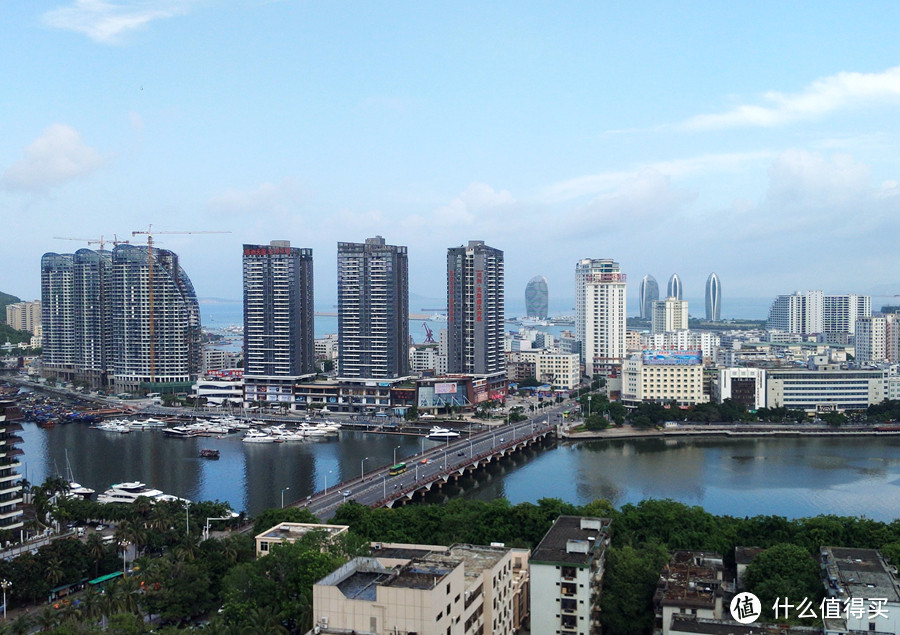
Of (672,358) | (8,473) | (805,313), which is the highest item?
(805,313)

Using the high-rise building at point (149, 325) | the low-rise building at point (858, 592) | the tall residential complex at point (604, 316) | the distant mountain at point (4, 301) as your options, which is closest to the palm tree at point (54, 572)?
the low-rise building at point (858, 592)

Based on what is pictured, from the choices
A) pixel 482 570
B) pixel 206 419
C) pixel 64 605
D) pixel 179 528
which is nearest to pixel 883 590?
pixel 482 570

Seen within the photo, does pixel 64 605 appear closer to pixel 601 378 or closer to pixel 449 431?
pixel 449 431

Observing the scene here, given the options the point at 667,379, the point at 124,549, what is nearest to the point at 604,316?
the point at 667,379

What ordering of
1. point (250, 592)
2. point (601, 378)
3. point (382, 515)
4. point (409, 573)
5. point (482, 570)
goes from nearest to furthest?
point (409, 573) < point (482, 570) < point (250, 592) < point (382, 515) < point (601, 378)

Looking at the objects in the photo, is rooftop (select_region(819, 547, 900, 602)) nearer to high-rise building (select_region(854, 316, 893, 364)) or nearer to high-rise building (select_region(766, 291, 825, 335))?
high-rise building (select_region(854, 316, 893, 364))

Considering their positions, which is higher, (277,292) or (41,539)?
(277,292)

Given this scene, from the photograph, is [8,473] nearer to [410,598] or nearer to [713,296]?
[410,598]
